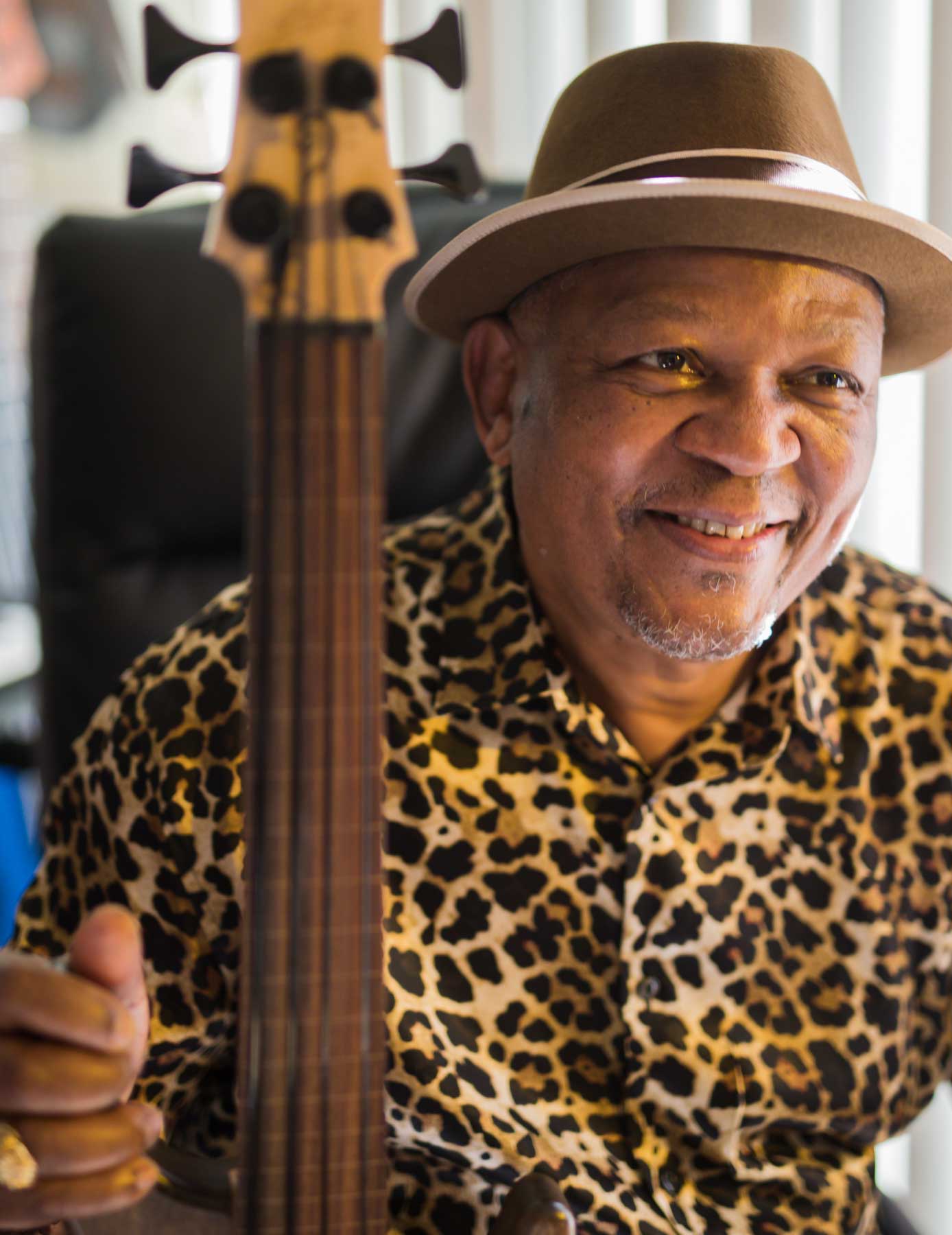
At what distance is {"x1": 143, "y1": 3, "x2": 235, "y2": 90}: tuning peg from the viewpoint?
23.1 inches

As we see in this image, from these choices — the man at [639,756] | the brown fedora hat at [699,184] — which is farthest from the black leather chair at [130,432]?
the brown fedora hat at [699,184]

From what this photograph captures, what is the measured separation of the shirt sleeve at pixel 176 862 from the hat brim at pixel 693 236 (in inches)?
15.3

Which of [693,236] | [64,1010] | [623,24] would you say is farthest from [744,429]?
[623,24]

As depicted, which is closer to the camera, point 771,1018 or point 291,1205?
point 291,1205

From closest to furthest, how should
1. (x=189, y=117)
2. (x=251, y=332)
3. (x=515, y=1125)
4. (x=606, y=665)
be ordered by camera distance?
(x=251, y=332)
(x=515, y=1125)
(x=606, y=665)
(x=189, y=117)

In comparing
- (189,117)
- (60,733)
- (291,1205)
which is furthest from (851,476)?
(189,117)

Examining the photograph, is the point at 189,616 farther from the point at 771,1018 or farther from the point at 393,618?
the point at 771,1018

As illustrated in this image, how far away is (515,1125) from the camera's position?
40.5 inches

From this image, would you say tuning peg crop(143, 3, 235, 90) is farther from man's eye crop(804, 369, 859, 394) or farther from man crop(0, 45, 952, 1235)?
man's eye crop(804, 369, 859, 394)

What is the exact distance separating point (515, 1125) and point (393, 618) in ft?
1.52

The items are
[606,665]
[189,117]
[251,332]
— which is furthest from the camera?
[189,117]

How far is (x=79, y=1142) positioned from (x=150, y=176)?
0.48 m

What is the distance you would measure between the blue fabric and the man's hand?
3.74 ft

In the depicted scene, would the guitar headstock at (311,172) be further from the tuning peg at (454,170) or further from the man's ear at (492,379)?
the man's ear at (492,379)
